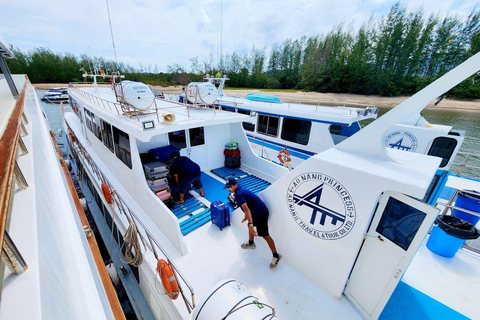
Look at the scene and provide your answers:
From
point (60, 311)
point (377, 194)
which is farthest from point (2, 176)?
point (377, 194)

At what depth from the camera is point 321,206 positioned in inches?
97.5

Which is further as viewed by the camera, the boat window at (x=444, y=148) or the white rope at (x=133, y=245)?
the boat window at (x=444, y=148)

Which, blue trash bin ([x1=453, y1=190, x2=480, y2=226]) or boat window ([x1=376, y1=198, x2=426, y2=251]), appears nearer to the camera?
boat window ([x1=376, y1=198, x2=426, y2=251])

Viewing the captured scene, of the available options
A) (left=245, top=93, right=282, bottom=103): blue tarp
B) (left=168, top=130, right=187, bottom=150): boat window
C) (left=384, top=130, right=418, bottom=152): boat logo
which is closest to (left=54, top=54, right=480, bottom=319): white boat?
(left=168, top=130, right=187, bottom=150): boat window

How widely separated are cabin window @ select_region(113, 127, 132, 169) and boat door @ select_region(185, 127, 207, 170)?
4.98ft

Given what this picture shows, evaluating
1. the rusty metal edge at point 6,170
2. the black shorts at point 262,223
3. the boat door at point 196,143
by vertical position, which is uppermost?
the rusty metal edge at point 6,170

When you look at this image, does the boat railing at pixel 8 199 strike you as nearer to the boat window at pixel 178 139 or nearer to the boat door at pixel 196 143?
the boat window at pixel 178 139

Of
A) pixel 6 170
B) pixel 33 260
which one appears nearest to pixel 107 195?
pixel 6 170

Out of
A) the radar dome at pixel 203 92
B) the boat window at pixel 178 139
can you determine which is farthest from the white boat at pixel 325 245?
the radar dome at pixel 203 92

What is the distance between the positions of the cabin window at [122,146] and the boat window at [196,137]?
1635 mm

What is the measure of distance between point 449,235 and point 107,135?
23.5 ft

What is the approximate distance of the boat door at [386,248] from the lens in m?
1.87

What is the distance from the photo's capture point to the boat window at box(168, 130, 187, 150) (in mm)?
5180

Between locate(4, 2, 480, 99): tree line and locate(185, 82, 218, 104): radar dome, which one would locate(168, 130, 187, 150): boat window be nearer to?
locate(185, 82, 218, 104): radar dome
